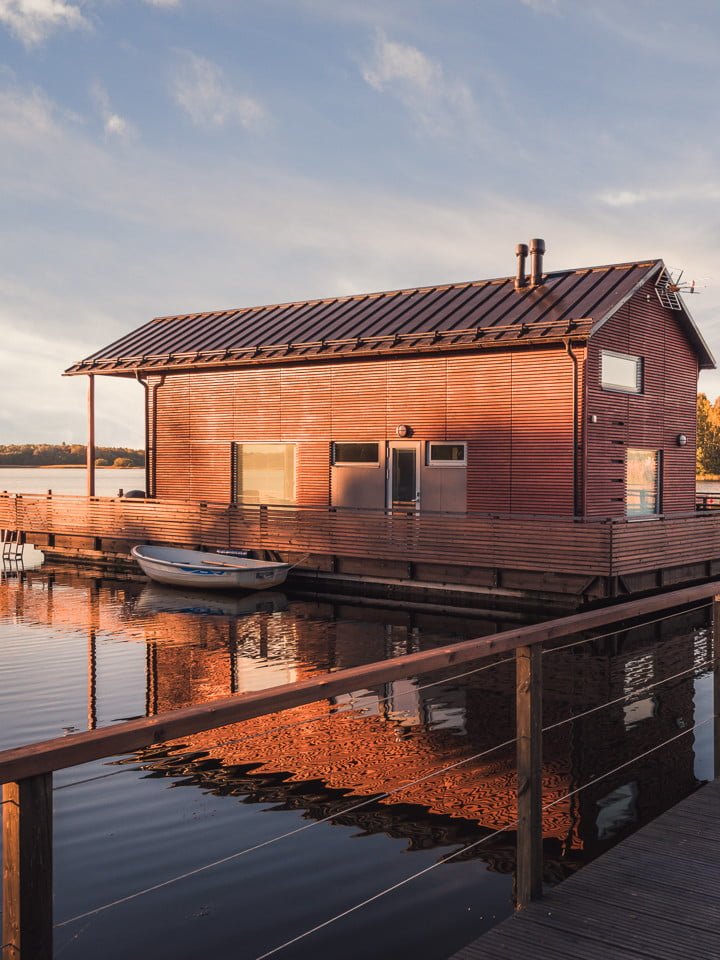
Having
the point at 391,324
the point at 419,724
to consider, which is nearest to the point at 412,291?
the point at 391,324

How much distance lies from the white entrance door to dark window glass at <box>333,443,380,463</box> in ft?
1.47

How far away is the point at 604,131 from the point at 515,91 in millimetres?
3923

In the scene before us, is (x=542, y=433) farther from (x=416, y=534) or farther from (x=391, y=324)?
(x=391, y=324)

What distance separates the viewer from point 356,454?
23.1 m

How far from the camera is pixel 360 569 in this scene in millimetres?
20922

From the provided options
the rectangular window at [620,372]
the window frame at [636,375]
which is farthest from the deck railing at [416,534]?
the rectangular window at [620,372]

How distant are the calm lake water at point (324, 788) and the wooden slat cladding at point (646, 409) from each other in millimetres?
5544

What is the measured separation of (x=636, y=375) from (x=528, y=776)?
1907 cm

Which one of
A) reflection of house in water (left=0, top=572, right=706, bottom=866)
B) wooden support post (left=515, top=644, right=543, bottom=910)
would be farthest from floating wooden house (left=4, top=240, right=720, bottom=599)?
wooden support post (left=515, top=644, right=543, bottom=910)

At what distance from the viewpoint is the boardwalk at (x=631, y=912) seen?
11.7 feet

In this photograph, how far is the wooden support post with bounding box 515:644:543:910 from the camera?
4.05 metres

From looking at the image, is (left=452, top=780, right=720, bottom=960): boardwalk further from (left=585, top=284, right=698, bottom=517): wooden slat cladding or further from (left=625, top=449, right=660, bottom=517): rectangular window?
(left=625, top=449, right=660, bottom=517): rectangular window

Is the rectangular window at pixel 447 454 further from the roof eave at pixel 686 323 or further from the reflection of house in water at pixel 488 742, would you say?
the reflection of house in water at pixel 488 742

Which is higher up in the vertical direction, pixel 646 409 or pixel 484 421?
pixel 646 409
